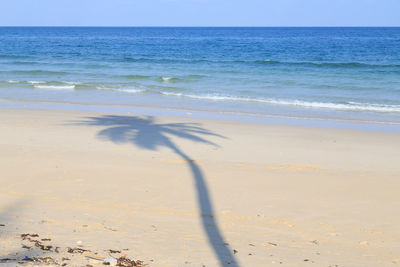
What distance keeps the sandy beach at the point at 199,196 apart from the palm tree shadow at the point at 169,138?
34 millimetres

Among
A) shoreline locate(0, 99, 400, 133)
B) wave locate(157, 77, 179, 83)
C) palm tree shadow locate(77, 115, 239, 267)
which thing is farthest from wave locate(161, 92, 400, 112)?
palm tree shadow locate(77, 115, 239, 267)

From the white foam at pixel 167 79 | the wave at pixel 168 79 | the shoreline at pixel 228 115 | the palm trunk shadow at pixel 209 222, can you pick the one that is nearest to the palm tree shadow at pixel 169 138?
the palm trunk shadow at pixel 209 222

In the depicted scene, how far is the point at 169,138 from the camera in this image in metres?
12.7

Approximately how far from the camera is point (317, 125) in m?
15.6

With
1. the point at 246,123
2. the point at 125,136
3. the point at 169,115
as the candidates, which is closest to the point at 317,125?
the point at 246,123

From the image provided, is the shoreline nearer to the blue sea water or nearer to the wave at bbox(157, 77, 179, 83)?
the blue sea water

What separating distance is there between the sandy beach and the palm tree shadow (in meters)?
0.03

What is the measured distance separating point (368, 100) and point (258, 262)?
17.7 metres

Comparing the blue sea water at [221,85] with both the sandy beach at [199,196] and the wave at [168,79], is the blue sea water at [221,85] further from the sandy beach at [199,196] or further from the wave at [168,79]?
the sandy beach at [199,196]

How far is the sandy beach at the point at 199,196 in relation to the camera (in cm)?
592

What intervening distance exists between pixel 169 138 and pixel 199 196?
183 inches

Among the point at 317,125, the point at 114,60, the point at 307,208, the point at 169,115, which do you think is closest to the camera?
the point at 307,208

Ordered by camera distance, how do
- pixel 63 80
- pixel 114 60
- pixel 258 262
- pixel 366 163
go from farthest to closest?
1. pixel 114 60
2. pixel 63 80
3. pixel 366 163
4. pixel 258 262

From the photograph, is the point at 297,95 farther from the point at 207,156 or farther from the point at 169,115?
the point at 207,156
